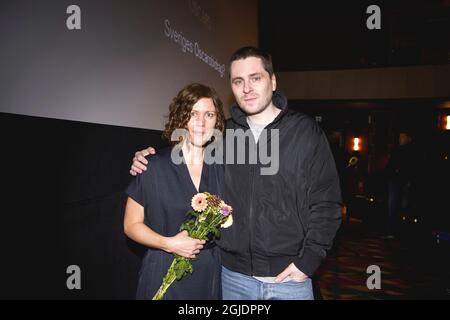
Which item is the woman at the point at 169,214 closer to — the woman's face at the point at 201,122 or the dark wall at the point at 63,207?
the woman's face at the point at 201,122

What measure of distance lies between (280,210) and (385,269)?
→ 4523 millimetres

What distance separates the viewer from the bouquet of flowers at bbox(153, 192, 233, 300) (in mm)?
1646

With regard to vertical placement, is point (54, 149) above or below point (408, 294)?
above

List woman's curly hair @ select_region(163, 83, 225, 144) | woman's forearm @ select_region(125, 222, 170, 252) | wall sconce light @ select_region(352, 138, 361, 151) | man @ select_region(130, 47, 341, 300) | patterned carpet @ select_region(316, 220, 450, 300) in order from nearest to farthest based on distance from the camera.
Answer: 1. woman's forearm @ select_region(125, 222, 170, 252)
2. man @ select_region(130, 47, 341, 300)
3. woman's curly hair @ select_region(163, 83, 225, 144)
4. patterned carpet @ select_region(316, 220, 450, 300)
5. wall sconce light @ select_region(352, 138, 361, 151)

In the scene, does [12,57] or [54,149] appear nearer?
[12,57]

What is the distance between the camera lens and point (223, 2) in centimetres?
530

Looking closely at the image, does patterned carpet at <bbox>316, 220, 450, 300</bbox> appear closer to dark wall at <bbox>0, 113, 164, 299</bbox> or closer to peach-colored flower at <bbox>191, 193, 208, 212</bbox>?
dark wall at <bbox>0, 113, 164, 299</bbox>

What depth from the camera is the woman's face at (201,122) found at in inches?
82.0

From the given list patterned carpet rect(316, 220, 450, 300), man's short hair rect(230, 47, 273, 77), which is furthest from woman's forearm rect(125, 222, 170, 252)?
patterned carpet rect(316, 220, 450, 300)
